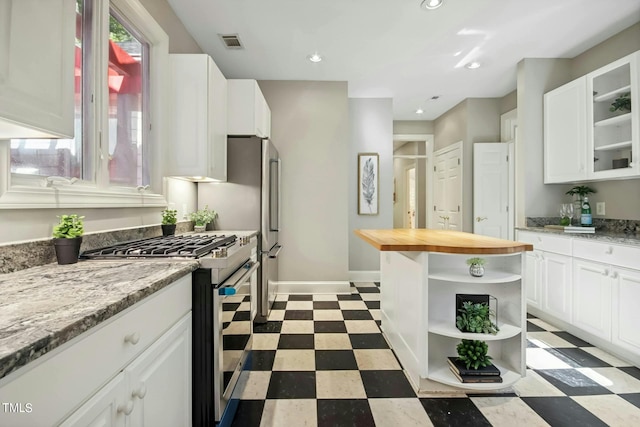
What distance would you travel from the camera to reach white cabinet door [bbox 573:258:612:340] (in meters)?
2.21

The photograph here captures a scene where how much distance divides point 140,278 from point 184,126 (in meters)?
1.60

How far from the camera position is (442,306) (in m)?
1.84

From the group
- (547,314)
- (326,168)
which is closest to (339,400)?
(547,314)

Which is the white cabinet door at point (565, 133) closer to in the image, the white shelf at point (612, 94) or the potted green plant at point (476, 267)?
the white shelf at point (612, 94)

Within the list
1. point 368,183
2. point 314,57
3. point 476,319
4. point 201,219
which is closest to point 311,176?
point 368,183

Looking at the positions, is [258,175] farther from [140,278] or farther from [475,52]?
[475,52]

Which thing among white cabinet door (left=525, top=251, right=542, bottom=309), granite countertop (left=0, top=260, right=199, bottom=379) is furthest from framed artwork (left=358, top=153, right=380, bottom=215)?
granite countertop (left=0, top=260, right=199, bottom=379)

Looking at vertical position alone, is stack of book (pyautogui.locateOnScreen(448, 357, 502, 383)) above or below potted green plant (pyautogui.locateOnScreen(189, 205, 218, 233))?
below

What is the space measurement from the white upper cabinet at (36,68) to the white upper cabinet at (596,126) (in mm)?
3630

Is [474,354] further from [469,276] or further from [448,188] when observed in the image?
[448,188]

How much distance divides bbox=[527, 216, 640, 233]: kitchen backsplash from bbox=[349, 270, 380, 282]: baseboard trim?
2031 millimetres

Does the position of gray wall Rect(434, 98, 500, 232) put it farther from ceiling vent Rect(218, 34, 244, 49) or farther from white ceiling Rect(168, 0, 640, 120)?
ceiling vent Rect(218, 34, 244, 49)

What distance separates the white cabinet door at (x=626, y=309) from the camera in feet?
6.59

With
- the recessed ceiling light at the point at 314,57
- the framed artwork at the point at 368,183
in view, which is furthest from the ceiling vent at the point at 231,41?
the framed artwork at the point at 368,183
